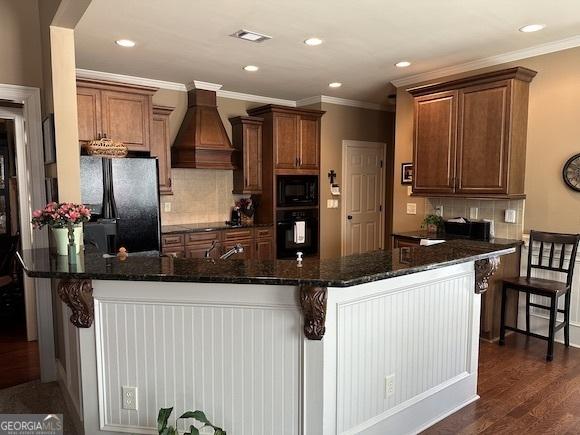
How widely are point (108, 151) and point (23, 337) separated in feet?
6.31

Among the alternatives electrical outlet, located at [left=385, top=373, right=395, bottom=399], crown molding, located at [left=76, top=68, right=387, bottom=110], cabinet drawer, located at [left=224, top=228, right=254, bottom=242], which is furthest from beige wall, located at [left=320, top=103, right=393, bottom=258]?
electrical outlet, located at [left=385, top=373, right=395, bottom=399]

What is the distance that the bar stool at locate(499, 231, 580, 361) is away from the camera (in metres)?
3.50

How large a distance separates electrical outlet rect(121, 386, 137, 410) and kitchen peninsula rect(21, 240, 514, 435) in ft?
0.04

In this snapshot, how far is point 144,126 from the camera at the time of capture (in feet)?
15.1

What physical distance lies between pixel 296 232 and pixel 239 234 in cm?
85

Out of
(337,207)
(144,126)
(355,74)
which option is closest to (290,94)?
(355,74)

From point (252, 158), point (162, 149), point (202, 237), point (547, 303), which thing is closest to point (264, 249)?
point (202, 237)

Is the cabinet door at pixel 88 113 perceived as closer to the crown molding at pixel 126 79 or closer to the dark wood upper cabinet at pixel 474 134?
the crown molding at pixel 126 79

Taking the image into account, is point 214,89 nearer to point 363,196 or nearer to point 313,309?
point 363,196

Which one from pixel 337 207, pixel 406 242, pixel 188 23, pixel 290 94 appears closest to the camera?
pixel 188 23

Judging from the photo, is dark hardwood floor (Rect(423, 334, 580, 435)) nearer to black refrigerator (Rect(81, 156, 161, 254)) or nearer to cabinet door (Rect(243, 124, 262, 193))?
black refrigerator (Rect(81, 156, 161, 254))

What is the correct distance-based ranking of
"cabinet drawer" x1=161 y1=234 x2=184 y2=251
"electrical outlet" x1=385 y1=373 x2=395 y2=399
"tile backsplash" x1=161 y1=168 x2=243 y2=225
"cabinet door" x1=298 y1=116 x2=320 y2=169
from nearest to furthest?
"electrical outlet" x1=385 y1=373 x2=395 y2=399 < "cabinet drawer" x1=161 y1=234 x2=184 y2=251 < "tile backsplash" x1=161 y1=168 x2=243 y2=225 < "cabinet door" x1=298 y1=116 x2=320 y2=169

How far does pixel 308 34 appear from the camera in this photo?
3447 mm

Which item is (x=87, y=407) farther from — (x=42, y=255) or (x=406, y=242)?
(x=406, y=242)
